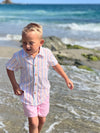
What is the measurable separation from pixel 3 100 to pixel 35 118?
5.55 ft

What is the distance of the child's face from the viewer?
231 centimetres

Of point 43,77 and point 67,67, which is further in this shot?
point 67,67

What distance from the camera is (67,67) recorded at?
646cm

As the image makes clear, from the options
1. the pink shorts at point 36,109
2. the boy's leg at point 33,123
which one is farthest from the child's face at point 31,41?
the boy's leg at point 33,123

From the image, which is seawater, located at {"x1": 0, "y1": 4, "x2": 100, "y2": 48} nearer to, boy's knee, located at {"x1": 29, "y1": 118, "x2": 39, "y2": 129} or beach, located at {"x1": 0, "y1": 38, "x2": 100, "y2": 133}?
beach, located at {"x1": 0, "y1": 38, "x2": 100, "y2": 133}

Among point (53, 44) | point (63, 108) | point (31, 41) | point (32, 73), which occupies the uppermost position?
point (31, 41)

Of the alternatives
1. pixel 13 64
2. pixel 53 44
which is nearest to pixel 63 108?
pixel 13 64

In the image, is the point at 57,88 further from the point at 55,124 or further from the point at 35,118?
the point at 35,118

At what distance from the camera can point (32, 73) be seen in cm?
241

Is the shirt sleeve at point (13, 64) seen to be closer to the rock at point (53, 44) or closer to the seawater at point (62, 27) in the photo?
the rock at point (53, 44)

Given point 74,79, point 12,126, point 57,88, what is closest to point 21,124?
point 12,126

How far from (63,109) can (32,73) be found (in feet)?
5.15

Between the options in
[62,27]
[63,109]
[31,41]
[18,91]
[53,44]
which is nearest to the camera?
[31,41]

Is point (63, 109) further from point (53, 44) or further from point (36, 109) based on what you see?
point (53, 44)
